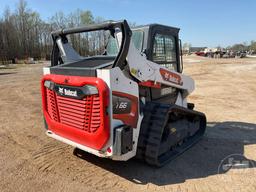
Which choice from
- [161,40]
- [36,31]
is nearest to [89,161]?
[161,40]

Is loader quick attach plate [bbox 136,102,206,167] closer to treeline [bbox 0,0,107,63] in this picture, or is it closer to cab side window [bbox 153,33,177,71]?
cab side window [bbox 153,33,177,71]

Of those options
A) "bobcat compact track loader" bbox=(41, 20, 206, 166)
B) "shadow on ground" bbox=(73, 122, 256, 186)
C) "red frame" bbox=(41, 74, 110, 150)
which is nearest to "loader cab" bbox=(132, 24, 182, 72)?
"bobcat compact track loader" bbox=(41, 20, 206, 166)

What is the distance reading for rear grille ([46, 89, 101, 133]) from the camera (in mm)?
3320

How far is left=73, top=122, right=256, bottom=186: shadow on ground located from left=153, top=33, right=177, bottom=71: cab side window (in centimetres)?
170

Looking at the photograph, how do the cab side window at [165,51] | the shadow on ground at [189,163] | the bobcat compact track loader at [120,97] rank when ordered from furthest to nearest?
the cab side window at [165,51]
the shadow on ground at [189,163]
the bobcat compact track loader at [120,97]

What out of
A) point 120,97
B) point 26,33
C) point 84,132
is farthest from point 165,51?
point 26,33

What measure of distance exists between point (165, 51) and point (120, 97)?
1.82 metres

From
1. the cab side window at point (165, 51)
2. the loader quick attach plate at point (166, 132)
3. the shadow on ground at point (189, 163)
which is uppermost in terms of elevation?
the cab side window at point (165, 51)

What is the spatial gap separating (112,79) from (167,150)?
1883mm

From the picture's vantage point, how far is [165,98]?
473cm

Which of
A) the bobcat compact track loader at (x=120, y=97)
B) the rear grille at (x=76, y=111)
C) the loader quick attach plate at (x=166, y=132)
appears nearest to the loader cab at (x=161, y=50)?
the bobcat compact track loader at (x=120, y=97)

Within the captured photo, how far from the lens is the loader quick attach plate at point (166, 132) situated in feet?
12.4

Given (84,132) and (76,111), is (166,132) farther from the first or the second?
(76,111)

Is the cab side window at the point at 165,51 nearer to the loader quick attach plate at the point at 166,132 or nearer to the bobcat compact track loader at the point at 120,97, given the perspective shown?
the bobcat compact track loader at the point at 120,97
